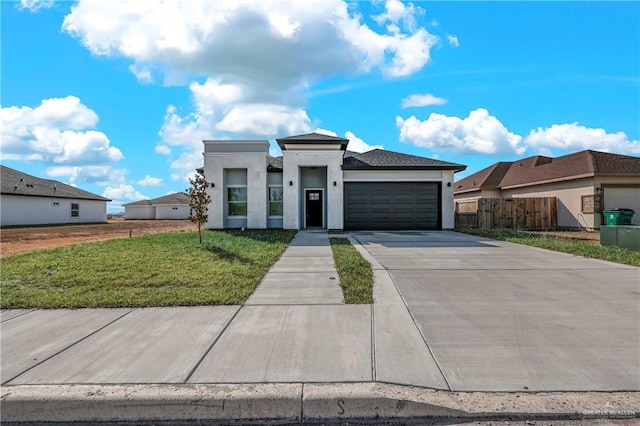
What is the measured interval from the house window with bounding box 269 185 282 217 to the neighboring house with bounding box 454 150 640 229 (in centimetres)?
1627

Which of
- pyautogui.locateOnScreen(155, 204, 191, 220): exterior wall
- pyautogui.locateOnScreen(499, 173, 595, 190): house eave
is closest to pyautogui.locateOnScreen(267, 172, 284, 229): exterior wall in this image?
pyautogui.locateOnScreen(499, 173, 595, 190): house eave

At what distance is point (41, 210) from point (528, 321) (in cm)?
3979

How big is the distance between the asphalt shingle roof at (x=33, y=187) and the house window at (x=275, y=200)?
77.9 feet

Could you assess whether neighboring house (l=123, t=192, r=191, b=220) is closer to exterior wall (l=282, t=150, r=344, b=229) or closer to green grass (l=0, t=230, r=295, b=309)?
exterior wall (l=282, t=150, r=344, b=229)

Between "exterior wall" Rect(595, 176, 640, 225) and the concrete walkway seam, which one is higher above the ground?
"exterior wall" Rect(595, 176, 640, 225)

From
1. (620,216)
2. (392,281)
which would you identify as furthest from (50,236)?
(620,216)

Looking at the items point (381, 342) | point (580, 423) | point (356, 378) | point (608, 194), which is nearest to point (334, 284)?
point (381, 342)

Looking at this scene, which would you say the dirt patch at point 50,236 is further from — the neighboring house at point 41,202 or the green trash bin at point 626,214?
the green trash bin at point 626,214

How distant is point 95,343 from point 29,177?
41045mm

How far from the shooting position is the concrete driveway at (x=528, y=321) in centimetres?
342

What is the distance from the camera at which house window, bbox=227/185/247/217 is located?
20.2 m

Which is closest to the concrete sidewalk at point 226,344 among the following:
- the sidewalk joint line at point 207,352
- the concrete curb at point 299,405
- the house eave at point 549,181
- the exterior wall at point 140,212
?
the sidewalk joint line at point 207,352

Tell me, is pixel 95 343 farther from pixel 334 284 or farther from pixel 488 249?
pixel 488 249

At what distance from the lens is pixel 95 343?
416 cm
